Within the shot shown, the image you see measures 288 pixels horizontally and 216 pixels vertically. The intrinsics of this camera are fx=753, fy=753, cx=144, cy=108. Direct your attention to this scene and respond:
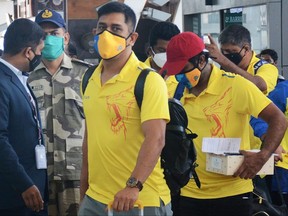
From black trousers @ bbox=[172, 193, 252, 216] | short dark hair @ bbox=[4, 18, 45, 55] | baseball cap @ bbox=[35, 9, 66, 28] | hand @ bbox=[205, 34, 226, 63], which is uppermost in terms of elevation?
baseball cap @ bbox=[35, 9, 66, 28]

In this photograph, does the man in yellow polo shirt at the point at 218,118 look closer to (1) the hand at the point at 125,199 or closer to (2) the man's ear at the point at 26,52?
(2) the man's ear at the point at 26,52

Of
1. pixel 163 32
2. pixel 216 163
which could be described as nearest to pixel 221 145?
pixel 216 163

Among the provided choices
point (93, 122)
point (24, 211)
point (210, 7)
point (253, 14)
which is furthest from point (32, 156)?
point (210, 7)

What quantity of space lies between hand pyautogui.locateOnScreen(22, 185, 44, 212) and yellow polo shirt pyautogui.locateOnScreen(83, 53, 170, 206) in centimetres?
67

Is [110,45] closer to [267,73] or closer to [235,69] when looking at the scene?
[235,69]

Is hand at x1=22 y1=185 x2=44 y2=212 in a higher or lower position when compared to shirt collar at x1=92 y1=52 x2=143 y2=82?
lower

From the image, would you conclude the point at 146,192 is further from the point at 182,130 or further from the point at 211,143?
the point at 211,143

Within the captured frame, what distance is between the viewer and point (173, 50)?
580cm

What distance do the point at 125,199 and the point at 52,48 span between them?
8.30ft

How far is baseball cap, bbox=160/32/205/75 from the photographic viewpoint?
5777mm

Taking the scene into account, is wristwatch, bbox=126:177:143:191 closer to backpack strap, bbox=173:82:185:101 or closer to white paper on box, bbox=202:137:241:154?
white paper on box, bbox=202:137:241:154

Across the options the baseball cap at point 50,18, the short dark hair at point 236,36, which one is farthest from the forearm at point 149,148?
the short dark hair at point 236,36

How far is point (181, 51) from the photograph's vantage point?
5.78 meters

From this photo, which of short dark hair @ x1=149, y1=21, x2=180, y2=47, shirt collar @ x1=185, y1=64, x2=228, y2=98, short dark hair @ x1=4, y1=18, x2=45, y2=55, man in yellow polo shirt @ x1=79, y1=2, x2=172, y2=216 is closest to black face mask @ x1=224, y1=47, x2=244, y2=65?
short dark hair @ x1=149, y1=21, x2=180, y2=47
